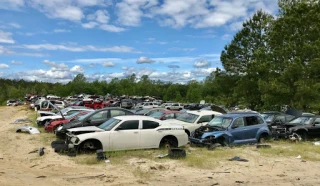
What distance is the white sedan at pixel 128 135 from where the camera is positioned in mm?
11621

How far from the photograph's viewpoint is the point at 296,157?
12156 millimetres

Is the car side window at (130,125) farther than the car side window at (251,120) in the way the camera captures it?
No

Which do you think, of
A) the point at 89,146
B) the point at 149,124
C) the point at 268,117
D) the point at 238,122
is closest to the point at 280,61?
the point at 268,117

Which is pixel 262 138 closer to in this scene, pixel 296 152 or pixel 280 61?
pixel 296 152

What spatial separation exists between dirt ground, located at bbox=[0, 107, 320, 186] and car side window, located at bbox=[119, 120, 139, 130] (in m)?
1.65

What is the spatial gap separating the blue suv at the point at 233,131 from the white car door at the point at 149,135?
191 centimetres

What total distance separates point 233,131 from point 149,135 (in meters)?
3.86

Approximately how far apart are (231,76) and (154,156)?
28791 mm

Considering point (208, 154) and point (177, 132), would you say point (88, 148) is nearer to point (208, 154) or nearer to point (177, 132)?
A: point (177, 132)

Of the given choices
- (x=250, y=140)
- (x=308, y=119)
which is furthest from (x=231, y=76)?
(x=250, y=140)

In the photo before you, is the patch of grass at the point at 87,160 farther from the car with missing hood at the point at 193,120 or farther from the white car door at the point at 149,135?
the car with missing hood at the point at 193,120

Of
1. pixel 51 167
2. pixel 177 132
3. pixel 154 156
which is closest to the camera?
pixel 51 167

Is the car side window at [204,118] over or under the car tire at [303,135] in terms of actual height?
over

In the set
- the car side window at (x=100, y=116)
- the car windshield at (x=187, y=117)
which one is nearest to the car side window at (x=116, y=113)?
the car side window at (x=100, y=116)
